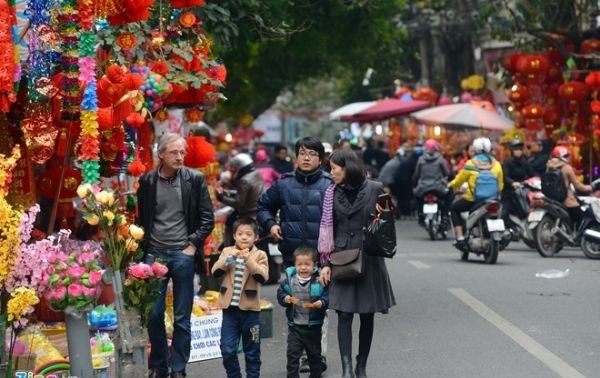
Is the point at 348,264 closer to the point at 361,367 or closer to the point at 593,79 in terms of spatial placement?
the point at 361,367

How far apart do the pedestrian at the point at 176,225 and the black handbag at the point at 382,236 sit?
1270mm

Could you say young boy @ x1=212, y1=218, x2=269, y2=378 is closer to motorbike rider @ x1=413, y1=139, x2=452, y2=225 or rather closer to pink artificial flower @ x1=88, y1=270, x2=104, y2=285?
pink artificial flower @ x1=88, y1=270, x2=104, y2=285

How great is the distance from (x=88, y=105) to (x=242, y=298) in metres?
1.76

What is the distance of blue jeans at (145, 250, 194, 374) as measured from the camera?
30.6ft

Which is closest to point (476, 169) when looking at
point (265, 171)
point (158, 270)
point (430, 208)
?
point (265, 171)

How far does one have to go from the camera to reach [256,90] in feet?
125

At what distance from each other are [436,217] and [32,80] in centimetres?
1519

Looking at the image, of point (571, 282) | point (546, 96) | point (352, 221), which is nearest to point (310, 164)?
point (352, 221)

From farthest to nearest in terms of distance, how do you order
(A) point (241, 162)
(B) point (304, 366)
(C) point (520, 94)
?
(C) point (520, 94) < (A) point (241, 162) < (B) point (304, 366)

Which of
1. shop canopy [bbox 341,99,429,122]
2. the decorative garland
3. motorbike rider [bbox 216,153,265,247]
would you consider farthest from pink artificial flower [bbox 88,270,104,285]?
shop canopy [bbox 341,99,429,122]

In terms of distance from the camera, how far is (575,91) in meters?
24.2

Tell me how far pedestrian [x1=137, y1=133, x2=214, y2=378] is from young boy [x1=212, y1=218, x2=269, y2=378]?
402 millimetres

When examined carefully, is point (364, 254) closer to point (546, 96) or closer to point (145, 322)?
point (145, 322)

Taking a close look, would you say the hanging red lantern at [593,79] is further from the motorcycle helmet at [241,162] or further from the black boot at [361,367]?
the black boot at [361,367]
